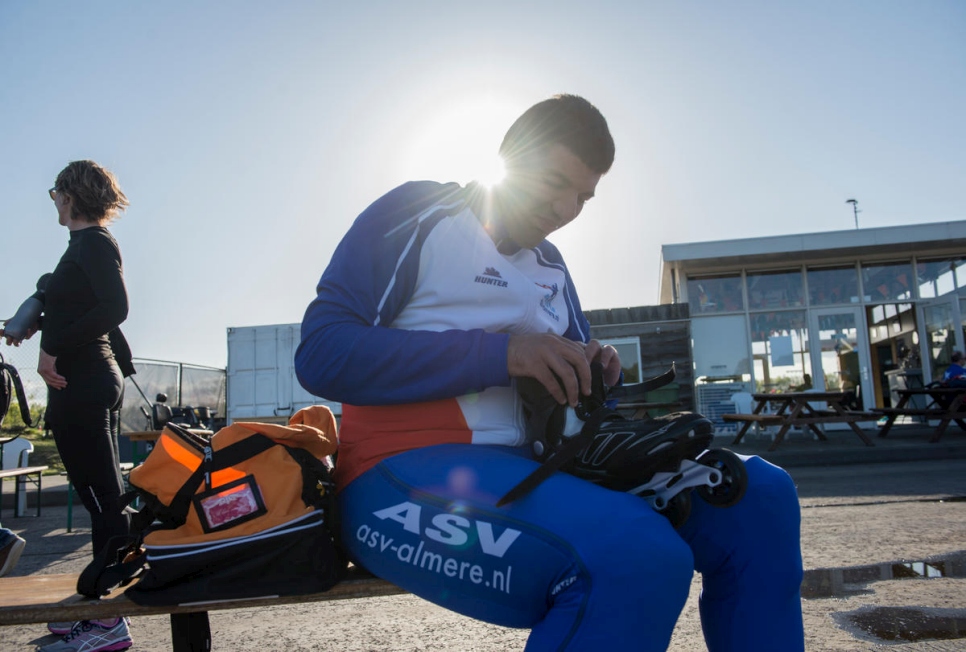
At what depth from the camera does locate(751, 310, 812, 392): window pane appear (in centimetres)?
1602

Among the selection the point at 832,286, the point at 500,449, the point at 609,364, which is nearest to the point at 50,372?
the point at 500,449

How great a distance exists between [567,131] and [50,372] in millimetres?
2337

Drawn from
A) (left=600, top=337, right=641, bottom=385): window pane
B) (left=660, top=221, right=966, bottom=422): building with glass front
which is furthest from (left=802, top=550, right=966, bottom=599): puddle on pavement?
(left=660, top=221, right=966, bottom=422): building with glass front

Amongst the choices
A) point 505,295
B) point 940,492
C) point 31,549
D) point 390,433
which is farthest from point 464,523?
point 940,492

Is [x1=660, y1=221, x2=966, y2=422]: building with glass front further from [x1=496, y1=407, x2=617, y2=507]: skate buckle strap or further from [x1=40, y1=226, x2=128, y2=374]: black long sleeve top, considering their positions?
[x1=496, y1=407, x2=617, y2=507]: skate buckle strap

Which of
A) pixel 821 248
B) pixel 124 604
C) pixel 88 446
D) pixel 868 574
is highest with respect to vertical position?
pixel 821 248

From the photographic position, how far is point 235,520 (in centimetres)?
142

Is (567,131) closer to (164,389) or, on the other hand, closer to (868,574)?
(868,574)

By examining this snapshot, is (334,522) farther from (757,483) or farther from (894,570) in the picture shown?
(894,570)

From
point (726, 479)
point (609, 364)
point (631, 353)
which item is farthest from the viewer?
point (631, 353)

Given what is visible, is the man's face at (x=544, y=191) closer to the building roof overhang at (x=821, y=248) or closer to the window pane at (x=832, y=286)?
the building roof overhang at (x=821, y=248)

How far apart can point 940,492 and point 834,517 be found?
197cm

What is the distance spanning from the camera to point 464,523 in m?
1.21

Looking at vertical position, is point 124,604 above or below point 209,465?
below
